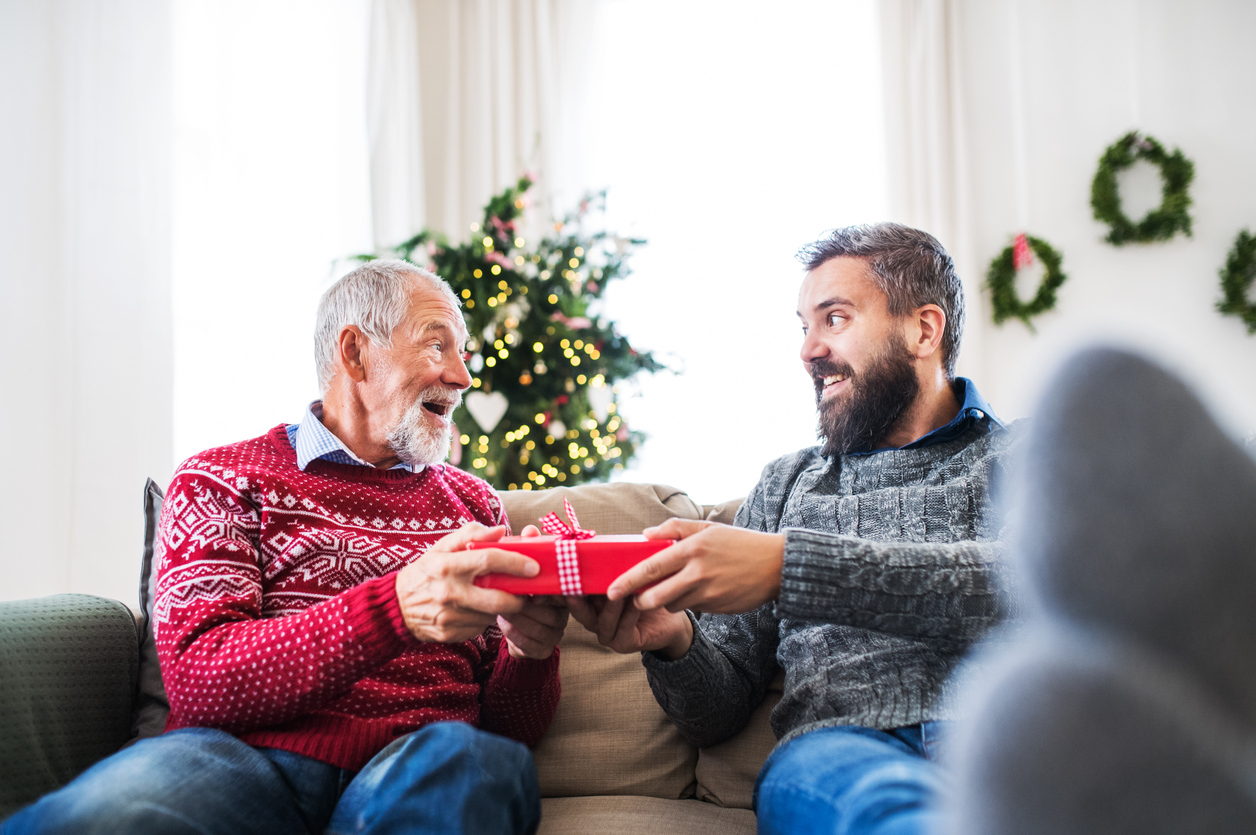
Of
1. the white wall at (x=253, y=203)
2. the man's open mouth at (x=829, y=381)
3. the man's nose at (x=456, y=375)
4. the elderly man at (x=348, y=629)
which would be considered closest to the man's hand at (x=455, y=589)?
the elderly man at (x=348, y=629)

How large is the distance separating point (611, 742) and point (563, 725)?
0.10 metres

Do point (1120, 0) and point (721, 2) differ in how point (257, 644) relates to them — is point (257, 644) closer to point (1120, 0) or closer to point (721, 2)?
point (721, 2)

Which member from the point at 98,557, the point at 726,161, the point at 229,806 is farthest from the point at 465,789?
the point at 726,161

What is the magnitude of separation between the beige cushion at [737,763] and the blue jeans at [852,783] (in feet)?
0.95

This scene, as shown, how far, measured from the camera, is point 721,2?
13.1 ft

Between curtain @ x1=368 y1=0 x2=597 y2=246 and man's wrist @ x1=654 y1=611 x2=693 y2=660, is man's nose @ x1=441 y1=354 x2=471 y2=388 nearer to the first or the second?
man's wrist @ x1=654 y1=611 x2=693 y2=660

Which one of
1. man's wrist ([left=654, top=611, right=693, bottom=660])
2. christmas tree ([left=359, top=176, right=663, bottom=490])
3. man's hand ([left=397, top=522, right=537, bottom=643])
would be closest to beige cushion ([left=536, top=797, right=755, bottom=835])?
man's wrist ([left=654, top=611, right=693, bottom=660])

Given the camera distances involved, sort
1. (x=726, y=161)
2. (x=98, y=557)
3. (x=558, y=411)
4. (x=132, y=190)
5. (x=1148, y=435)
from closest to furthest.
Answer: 1. (x=1148, y=435)
2. (x=98, y=557)
3. (x=132, y=190)
4. (x=558, y=411)
5. (x=726, y=161)

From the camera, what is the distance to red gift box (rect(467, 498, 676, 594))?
1004 mm

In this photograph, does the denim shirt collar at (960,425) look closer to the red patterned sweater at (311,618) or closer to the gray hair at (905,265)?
the gray hair at (905,265)

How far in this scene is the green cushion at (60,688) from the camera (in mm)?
1187

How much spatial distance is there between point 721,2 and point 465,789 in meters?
4.04

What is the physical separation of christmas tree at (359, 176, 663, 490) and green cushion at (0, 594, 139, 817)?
1.35 m

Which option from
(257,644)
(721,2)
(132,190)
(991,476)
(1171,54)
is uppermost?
(721,2)
